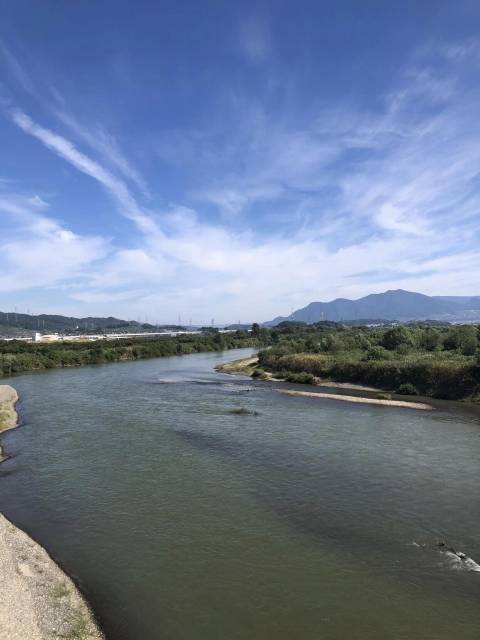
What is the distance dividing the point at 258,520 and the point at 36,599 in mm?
7821

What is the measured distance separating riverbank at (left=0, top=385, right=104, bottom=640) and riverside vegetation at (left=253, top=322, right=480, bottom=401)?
38.6 meters

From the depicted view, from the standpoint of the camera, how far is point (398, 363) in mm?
49844

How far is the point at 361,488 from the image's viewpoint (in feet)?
65.8

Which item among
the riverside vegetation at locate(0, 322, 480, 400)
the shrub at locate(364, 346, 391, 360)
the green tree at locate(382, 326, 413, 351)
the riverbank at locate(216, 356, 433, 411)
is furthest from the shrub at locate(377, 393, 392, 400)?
the green tree at locate(382, 326, 413, 351)

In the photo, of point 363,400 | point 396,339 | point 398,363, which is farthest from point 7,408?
point 396,339

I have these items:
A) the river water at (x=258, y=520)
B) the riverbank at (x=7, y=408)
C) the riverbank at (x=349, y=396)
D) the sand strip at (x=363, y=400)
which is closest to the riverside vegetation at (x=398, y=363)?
the riverbank at (x=349, y=396)

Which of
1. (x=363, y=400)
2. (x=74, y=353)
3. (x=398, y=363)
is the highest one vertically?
(x=74, y=353)

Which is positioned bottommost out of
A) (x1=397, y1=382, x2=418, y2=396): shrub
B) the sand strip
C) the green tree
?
the sand strip

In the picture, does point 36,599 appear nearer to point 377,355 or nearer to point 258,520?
point 258,520

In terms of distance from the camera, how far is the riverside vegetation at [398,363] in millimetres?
44281

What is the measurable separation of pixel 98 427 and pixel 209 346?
9618cm

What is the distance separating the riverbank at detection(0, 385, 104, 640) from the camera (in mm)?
10641

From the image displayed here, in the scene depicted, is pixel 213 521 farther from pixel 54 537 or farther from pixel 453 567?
pixel 453 567

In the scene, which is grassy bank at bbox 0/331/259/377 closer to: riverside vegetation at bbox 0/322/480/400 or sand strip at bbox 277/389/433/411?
riverside vegetation at bbox 0/322/480/400
